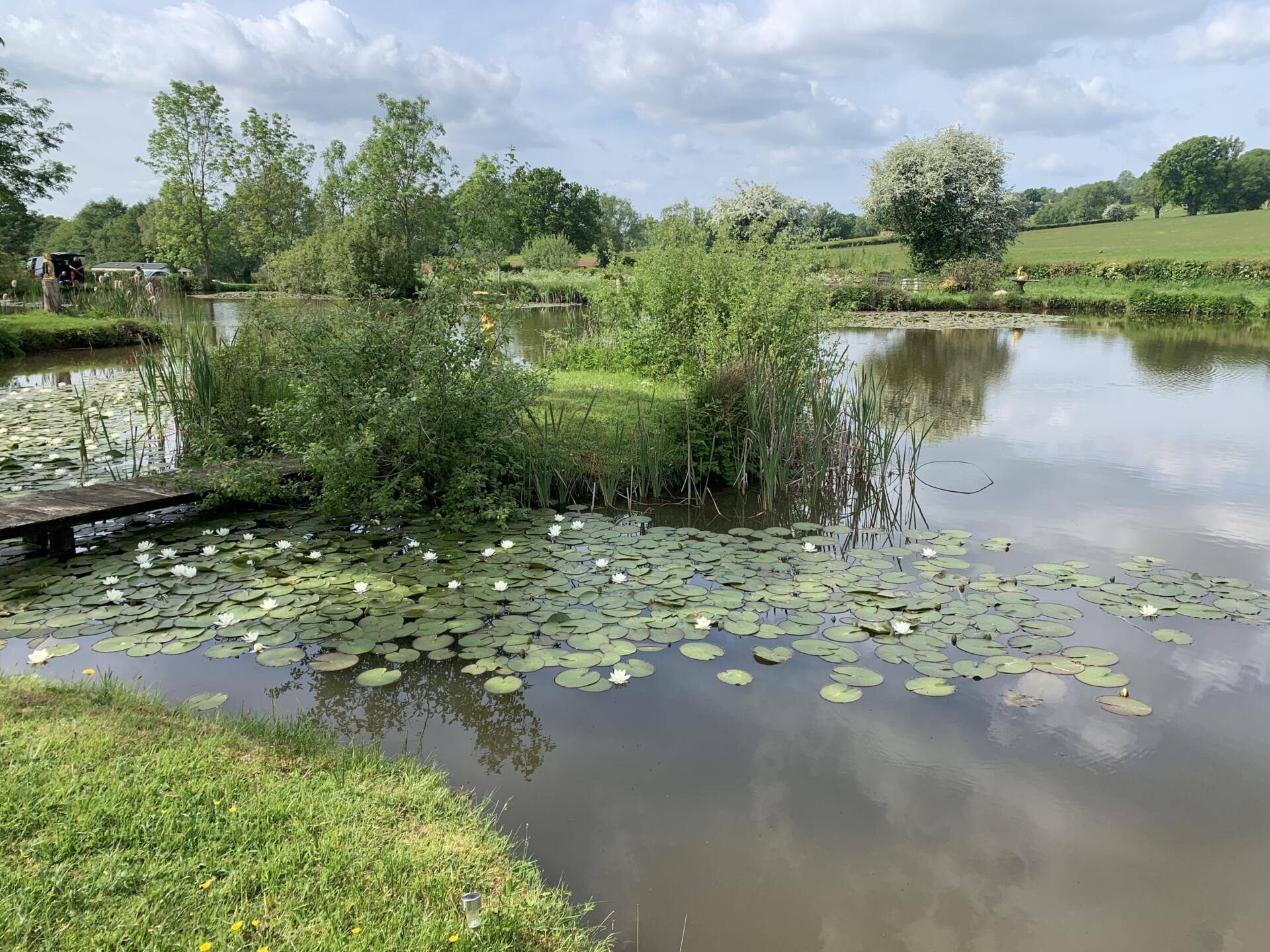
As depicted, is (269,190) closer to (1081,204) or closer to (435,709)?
(435,709)

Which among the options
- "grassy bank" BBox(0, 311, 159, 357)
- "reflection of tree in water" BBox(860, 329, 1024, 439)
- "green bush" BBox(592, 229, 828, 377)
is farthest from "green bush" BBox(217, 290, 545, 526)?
"grassy bank" BBox(0, 311, 159, 357)

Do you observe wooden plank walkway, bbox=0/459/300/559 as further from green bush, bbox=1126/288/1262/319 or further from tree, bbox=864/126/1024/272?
tree, bbox=864/126/1024/272

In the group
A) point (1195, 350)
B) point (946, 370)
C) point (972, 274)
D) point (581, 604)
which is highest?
point (972, 274)

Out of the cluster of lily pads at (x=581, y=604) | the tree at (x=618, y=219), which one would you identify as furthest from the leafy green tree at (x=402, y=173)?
the tree at (x=618, y=219)

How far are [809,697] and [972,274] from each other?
1241 inches

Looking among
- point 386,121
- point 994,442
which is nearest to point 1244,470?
point 994,442

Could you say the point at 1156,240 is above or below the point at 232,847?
above

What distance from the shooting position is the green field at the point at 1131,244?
111ft

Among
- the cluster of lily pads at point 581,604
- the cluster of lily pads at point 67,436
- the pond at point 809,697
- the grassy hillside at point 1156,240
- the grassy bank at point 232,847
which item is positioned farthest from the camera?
the grassy hillside at point 1156,240

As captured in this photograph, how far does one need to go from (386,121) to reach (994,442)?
33338 millimetres

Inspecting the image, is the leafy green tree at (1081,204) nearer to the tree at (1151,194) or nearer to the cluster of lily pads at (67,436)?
the tree at (1151,194)

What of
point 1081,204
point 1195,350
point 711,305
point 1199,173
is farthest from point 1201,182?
point 711,305

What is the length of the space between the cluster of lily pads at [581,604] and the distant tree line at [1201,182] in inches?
2665

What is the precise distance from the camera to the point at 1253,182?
2564 inches
